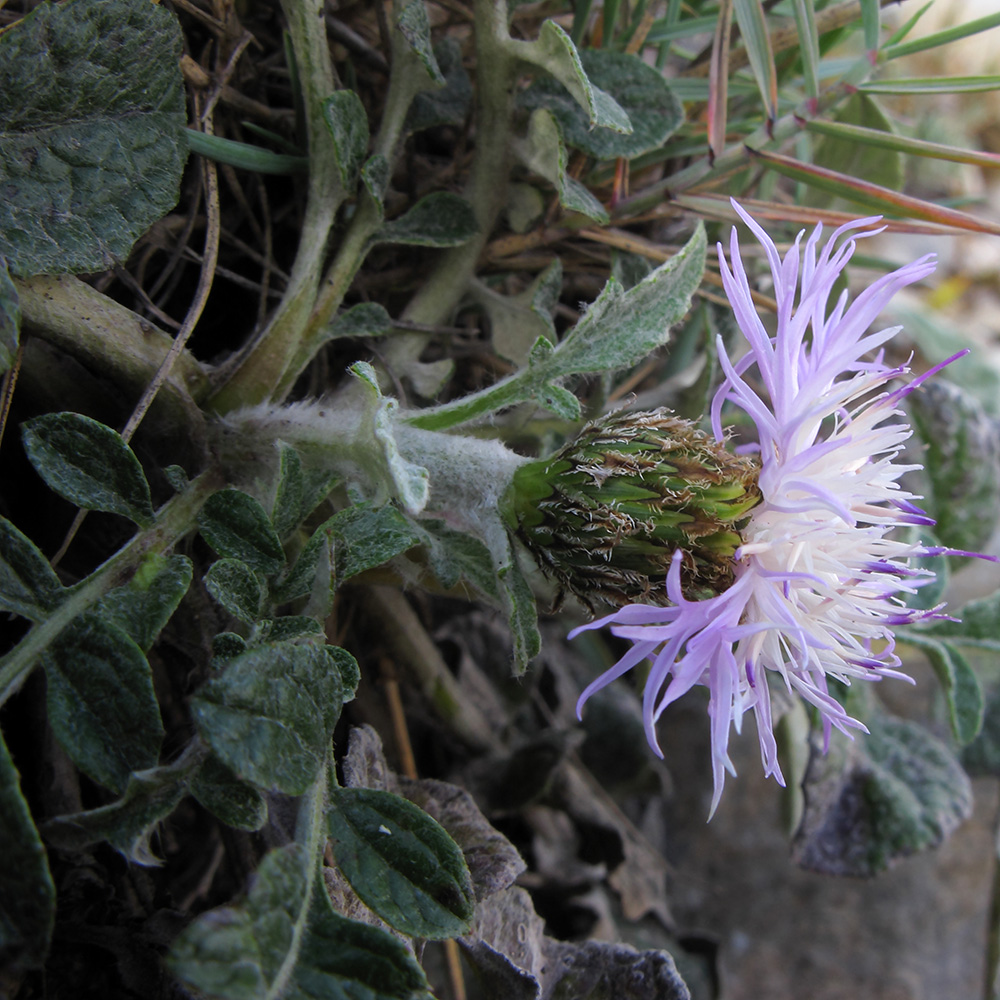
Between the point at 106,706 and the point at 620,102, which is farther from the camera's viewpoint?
the point at 620,102

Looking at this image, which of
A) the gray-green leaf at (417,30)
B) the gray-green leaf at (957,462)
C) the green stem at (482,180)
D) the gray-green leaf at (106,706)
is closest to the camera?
the gray-green leaf at (106,706)

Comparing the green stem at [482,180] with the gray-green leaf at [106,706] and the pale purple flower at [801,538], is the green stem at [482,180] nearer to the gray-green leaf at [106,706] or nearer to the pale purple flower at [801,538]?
the pale purple flower at [801,538]

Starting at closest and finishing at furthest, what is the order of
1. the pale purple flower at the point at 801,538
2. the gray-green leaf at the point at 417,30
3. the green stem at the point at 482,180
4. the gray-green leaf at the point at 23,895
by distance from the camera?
the gray-green leaf at the point at 23,895 < the pale purple flower at the point at 801,538 < the gray-green leaf at the point at 417,30 < the green stem at the point at 482,180

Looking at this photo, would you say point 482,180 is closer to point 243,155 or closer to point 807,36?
point 243,155

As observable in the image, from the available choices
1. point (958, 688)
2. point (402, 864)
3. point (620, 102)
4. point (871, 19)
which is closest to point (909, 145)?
point (871, 19)

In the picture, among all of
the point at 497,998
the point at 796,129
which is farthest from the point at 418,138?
the point at 497,998

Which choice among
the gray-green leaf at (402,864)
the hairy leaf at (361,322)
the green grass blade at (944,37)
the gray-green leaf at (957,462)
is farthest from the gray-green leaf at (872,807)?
the green grass blade at (944,37)
